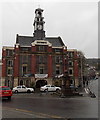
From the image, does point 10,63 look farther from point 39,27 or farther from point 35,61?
point 39,27

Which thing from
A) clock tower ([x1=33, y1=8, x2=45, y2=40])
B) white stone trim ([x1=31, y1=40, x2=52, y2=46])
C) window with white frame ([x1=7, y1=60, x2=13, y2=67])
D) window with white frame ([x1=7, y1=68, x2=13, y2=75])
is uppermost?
clock tower ([x1=33, y1=8, x2=45, y2=40])

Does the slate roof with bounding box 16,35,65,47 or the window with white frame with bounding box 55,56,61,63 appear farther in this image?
the slate roof with bounding box 16,35,65,47

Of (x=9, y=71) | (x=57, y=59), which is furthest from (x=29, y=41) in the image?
(x=9, y=71)

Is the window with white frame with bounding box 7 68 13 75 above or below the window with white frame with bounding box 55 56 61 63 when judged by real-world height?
below

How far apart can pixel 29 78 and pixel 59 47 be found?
11767mm

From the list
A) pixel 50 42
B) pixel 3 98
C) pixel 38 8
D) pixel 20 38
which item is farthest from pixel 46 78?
pixel 3 98

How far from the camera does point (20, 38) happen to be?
49375mm

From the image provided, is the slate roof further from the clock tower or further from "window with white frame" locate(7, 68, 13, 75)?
"window with white frame" locate(7, 68, 13, 75)

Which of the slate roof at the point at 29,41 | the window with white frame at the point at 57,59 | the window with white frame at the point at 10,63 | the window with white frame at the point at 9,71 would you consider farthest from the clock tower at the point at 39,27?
the window with white frame at the point at 9,71

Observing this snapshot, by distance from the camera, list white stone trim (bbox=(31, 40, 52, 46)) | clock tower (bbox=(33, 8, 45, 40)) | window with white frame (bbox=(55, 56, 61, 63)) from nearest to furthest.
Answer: white stone trim (bbox=(31, 40, 52, 46)) → window with white frame (bbox=(55, 56, 61, 63)) → clock tower (bbox=(33, 8, 45, 40))

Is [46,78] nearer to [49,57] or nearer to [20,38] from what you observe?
[49,57]

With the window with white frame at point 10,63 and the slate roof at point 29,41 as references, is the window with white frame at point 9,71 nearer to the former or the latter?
the window with white frame at point 10,63

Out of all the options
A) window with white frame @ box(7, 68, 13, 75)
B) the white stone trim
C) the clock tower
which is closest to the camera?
window with white frame @ box(7, 68, 13, 75)

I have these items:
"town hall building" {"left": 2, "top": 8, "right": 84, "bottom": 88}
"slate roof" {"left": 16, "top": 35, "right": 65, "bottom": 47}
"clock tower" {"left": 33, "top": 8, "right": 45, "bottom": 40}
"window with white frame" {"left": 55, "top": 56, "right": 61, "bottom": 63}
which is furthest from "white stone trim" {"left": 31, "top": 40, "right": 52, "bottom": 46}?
"window with white frame" {"left": 55, "top": 56, "right": 61, "bottom": 63}
